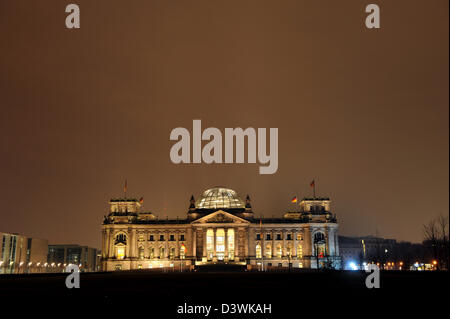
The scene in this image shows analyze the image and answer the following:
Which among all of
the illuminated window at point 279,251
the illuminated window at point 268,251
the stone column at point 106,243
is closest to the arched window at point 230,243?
the illuminated window at point 268,251

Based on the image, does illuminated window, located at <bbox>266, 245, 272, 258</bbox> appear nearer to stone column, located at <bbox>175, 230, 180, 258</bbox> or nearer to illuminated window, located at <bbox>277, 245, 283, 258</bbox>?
illuminated window, located at <bbox>277, 245, 283, 258</bbox>

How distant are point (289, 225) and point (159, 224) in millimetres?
37793

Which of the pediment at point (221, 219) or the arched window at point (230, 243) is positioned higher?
the pediment at point (221, 219)

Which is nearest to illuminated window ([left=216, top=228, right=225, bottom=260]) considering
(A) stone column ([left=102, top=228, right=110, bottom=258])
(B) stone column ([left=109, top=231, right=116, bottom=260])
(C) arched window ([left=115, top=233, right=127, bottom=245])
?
(C) arched window ([left=115, top=233, right=127, bottom=245])

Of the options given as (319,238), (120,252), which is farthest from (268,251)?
(120,252)

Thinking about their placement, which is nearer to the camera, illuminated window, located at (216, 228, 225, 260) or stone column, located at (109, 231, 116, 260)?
illuminated window, located at (216, 228, 225, 260)

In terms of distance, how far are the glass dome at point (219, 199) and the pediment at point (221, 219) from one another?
852cm

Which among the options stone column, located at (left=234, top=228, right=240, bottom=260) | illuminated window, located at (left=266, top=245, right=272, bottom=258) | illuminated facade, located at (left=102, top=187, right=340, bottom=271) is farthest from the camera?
illuminated window, located at (left=266, top=245, right=272, bottom=258)

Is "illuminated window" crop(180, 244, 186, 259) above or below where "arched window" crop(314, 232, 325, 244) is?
below

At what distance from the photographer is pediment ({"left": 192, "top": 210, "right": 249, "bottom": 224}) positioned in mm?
133250

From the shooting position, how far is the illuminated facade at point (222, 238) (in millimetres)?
133125

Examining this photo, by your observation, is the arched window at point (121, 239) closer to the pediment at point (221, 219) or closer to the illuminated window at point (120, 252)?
the illuminated window at point (120, 252)

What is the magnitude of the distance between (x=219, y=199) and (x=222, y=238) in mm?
14257
